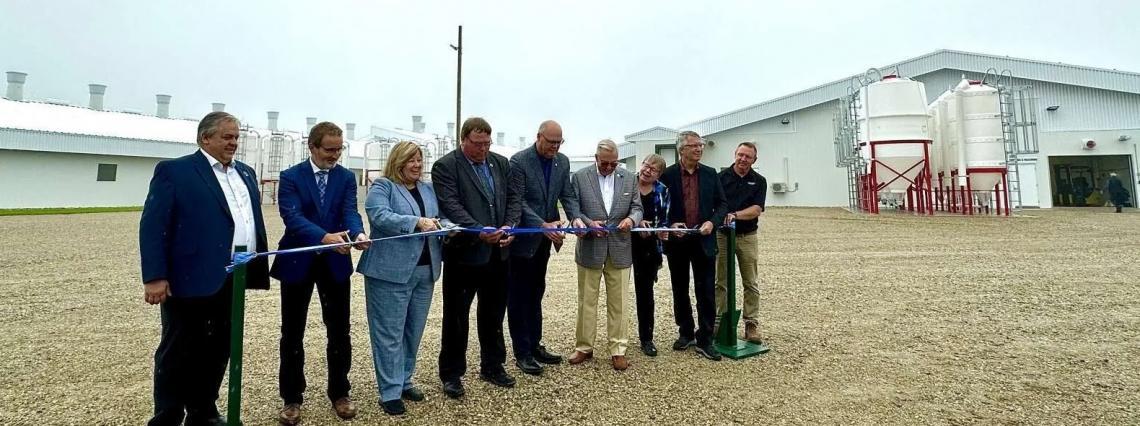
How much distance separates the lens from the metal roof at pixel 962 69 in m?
20.6

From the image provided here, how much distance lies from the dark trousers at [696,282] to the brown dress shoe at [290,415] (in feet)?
8.56

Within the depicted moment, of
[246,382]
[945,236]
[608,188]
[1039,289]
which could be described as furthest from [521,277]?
[945,236]

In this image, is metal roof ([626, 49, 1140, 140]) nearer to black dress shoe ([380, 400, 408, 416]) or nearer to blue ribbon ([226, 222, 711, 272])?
blue ribbon ([226, 222, 711, 272])

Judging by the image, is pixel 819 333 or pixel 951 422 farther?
pixel 819 333

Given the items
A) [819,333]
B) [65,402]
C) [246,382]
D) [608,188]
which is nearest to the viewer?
[65,402]

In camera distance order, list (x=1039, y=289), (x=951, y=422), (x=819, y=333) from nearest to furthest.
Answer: (x=951, y=422) < (x=819, y=333) < (x=1039, y=289)

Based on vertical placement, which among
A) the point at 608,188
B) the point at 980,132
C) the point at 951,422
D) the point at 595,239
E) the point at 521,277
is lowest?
the point at 951,422

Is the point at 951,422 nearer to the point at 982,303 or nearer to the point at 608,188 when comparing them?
the point at 608,188

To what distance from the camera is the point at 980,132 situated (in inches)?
626

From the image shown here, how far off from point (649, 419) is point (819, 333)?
7.70 ft

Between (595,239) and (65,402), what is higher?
(595,239)

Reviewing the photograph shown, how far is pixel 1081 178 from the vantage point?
23656mm

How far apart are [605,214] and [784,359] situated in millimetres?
1667

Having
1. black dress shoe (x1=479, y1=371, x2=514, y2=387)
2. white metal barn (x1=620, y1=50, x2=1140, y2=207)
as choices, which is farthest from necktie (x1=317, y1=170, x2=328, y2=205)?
white metal barn (x1=620, y1=50, x2=1140, y2=207)
